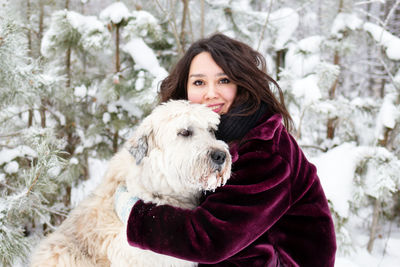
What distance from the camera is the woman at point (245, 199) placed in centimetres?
176

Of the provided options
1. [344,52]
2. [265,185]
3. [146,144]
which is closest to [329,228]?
[265,185]

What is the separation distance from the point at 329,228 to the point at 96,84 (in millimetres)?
4107

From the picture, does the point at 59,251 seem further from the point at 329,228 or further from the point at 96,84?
the point at 96,84

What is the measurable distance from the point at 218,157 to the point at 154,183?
20.7 inches

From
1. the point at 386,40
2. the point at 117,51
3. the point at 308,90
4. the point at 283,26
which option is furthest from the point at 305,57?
the point at 117,51

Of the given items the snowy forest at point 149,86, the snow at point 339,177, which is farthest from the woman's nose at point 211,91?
the snow at point 339,177

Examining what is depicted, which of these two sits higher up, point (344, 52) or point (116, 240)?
point (344, 52)

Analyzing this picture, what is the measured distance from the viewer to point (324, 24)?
207 inches

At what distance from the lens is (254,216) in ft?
5.74

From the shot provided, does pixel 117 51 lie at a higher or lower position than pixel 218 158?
higher

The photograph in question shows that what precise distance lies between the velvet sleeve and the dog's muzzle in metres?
0.11

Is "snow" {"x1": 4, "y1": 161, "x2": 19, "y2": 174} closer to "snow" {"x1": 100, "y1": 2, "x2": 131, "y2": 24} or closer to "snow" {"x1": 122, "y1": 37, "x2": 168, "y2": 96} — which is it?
"snow" {"x1": 122, "y1": 37, "x2": 168, "y2": 96}

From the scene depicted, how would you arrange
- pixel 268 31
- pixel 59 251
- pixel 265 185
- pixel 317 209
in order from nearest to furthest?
1. pixel 265 185
2. pixel 59 251
3. pixel 317 209
4. pixel 268 31

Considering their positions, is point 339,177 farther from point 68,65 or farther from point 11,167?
point 68,65
